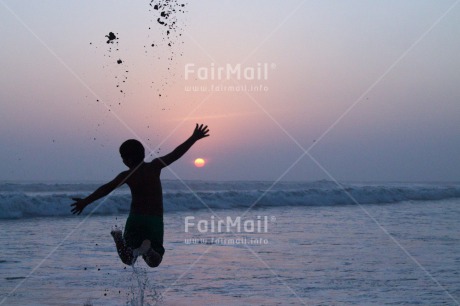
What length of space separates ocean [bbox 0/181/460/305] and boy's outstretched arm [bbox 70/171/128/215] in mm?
1470

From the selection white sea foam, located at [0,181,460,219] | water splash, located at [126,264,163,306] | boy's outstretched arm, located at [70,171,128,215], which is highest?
boy's outstretched arm, located at [70,171,128,215]

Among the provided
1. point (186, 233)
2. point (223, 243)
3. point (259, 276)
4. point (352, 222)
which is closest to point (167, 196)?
point (352, 222)

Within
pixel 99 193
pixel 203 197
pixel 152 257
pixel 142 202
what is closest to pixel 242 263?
pixel 152 257

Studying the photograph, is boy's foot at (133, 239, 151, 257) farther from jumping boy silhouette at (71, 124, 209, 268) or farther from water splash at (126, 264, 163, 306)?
water splash at (126, 264, 163, 306)

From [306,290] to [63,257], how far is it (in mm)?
5353

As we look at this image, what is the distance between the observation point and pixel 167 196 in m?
31.1

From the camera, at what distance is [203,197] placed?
1326 inches

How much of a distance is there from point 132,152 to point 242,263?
A: 6.46 meters

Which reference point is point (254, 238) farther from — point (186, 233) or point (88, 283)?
point (88, 283)

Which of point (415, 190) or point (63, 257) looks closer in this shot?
point (63, 257)

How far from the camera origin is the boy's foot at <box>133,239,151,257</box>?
7.08 metres

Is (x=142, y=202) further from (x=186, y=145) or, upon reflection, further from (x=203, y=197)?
(x=203, y=197)

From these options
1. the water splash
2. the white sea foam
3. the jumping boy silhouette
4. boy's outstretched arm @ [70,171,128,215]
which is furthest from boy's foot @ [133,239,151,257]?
the white sea foam

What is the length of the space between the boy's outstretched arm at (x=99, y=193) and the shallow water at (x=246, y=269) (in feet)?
6.07
